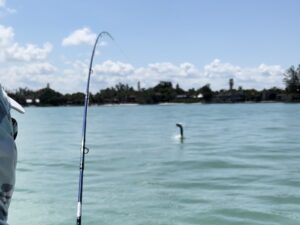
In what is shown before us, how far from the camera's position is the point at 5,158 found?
5.83 ft

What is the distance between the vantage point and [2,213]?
1.77 metres

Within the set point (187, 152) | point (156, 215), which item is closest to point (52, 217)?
Result: point (156, 215)

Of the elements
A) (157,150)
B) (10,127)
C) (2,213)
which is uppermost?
(10,127)

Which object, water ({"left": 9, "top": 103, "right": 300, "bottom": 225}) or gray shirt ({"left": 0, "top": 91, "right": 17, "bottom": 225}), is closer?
gray shirt ({"left": 0, "top": 91, "right": 17, "bottom": 225})

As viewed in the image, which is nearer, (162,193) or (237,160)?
(162,193)

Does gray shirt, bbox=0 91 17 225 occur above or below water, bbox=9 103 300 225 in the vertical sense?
above

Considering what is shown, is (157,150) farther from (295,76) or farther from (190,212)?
(295,76)

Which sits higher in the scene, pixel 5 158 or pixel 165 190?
pixel 5 158

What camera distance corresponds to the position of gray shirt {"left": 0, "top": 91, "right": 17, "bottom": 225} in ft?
5.78

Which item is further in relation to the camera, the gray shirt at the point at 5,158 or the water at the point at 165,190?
the water at the point at 165,190

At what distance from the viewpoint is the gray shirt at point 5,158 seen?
5.78 feet

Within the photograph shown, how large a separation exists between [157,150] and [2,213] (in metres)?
24.1

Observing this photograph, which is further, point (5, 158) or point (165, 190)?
point (165, 190)

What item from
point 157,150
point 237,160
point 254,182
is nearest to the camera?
point 254,182
